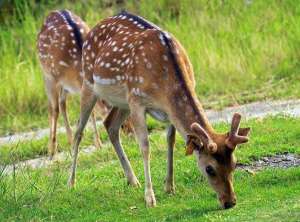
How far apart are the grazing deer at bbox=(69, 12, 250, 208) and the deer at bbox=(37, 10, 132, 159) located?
243 centimetres

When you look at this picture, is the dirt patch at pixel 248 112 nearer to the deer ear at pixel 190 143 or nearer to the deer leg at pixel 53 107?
the deer leg at pixel 53 107

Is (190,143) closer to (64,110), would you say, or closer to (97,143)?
(97,143)

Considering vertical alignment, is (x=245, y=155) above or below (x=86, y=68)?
below

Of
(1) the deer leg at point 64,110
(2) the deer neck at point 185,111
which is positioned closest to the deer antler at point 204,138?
(2) the deer neck at point 185,111

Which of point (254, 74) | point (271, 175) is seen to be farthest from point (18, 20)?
point (271, 175)

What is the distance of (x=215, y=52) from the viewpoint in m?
17.1

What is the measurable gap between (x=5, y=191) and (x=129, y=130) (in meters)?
4.04

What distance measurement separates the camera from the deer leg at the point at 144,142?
A: 1000 centimetres

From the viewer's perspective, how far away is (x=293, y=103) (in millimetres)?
14656

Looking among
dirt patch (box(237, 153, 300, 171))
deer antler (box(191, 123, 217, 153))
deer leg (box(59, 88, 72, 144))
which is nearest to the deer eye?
deer antler (box(191, 123, 217, 153))

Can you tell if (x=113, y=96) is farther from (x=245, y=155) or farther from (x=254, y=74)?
(x=254, y=74)

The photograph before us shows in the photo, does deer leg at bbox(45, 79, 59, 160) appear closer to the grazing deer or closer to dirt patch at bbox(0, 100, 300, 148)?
dirt patch at bbox(0, 100, 300, 148)

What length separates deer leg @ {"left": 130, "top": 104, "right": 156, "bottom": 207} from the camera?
10000 mm

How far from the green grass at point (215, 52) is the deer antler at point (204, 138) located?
5.99 metres
